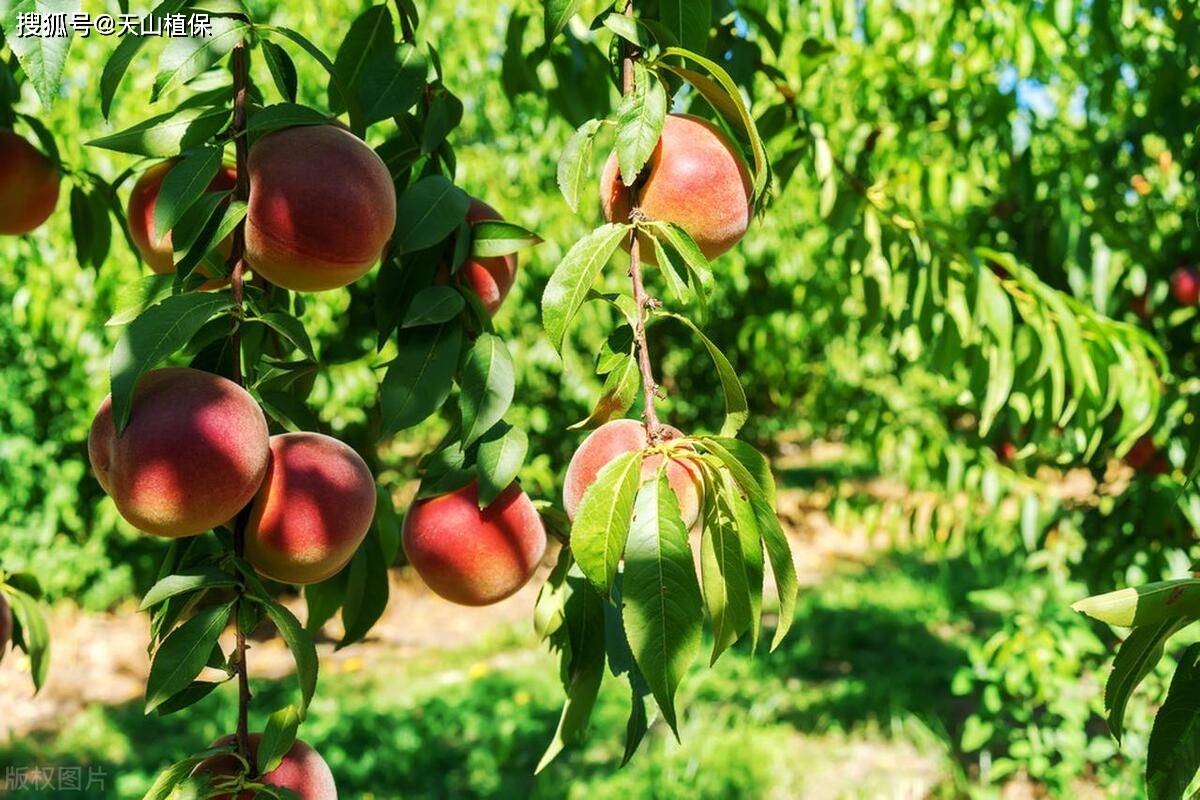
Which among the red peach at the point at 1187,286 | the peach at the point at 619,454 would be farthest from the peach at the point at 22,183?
the red peach at the point at 1187,286

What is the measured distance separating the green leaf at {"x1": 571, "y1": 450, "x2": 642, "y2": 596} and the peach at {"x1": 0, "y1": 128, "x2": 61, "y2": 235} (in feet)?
2.53

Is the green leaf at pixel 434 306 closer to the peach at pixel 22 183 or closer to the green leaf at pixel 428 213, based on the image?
the green leaf at pixel 428 213

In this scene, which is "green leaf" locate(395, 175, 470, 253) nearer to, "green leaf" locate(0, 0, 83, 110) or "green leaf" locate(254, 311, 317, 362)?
"green leaf" locate(254, 311, 317, 362)

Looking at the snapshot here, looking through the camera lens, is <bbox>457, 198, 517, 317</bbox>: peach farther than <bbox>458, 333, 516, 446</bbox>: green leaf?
Yes

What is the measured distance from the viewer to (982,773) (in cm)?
223

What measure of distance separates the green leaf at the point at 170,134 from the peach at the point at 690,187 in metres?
0.26

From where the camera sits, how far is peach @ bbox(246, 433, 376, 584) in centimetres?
63

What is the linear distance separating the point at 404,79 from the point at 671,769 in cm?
189

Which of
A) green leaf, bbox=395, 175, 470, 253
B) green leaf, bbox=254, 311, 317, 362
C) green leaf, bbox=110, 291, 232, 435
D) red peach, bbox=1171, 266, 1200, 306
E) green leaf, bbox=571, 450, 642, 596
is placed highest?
green leaf, bbox=395, 175, 470, 253

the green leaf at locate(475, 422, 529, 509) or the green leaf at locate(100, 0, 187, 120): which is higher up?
the green leaf at locate(100, 0, 187, 120)

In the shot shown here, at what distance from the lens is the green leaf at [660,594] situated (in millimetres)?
505

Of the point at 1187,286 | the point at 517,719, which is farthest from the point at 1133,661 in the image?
the point at 517,719

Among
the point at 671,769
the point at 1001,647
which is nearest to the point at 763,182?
the point at 1001,647

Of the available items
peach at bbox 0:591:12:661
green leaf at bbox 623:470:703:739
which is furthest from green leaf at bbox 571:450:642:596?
peach at bbox 0:591:12:661
